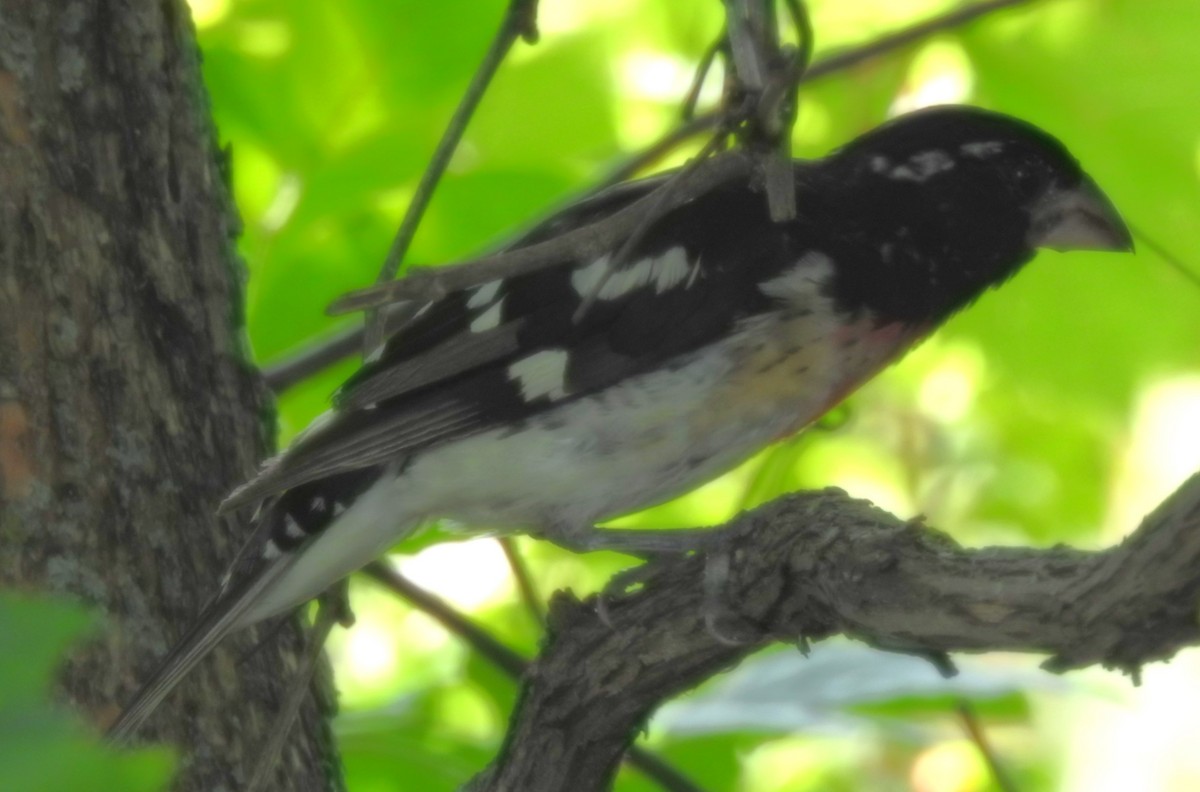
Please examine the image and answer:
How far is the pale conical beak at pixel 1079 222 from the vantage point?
2.12 m

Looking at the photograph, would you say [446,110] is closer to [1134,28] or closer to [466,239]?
[466,239]

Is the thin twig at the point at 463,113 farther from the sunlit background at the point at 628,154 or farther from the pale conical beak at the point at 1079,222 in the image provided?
the pale conical beak at the point at 1079,222

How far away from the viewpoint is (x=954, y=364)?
9.45ft

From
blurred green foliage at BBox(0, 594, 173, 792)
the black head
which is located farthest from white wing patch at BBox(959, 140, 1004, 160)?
blurred green foliage at BBox(0, 594, 173, 792)

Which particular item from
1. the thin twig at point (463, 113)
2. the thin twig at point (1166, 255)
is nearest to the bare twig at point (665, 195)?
the thin twig at point (463, 113)

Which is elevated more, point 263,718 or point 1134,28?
point 1134,28

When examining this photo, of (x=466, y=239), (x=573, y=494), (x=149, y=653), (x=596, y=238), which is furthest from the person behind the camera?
(x=466, y=239)

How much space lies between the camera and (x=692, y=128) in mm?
2418

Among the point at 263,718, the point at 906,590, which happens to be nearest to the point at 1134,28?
the point at 906,590

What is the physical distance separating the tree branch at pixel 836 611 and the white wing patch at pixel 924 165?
75cm

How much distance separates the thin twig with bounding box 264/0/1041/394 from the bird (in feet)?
0.39

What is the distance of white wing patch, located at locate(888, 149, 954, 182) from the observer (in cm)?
224

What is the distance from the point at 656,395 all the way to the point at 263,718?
0.64 m

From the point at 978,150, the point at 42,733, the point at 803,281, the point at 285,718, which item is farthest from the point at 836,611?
the point at 978,150
